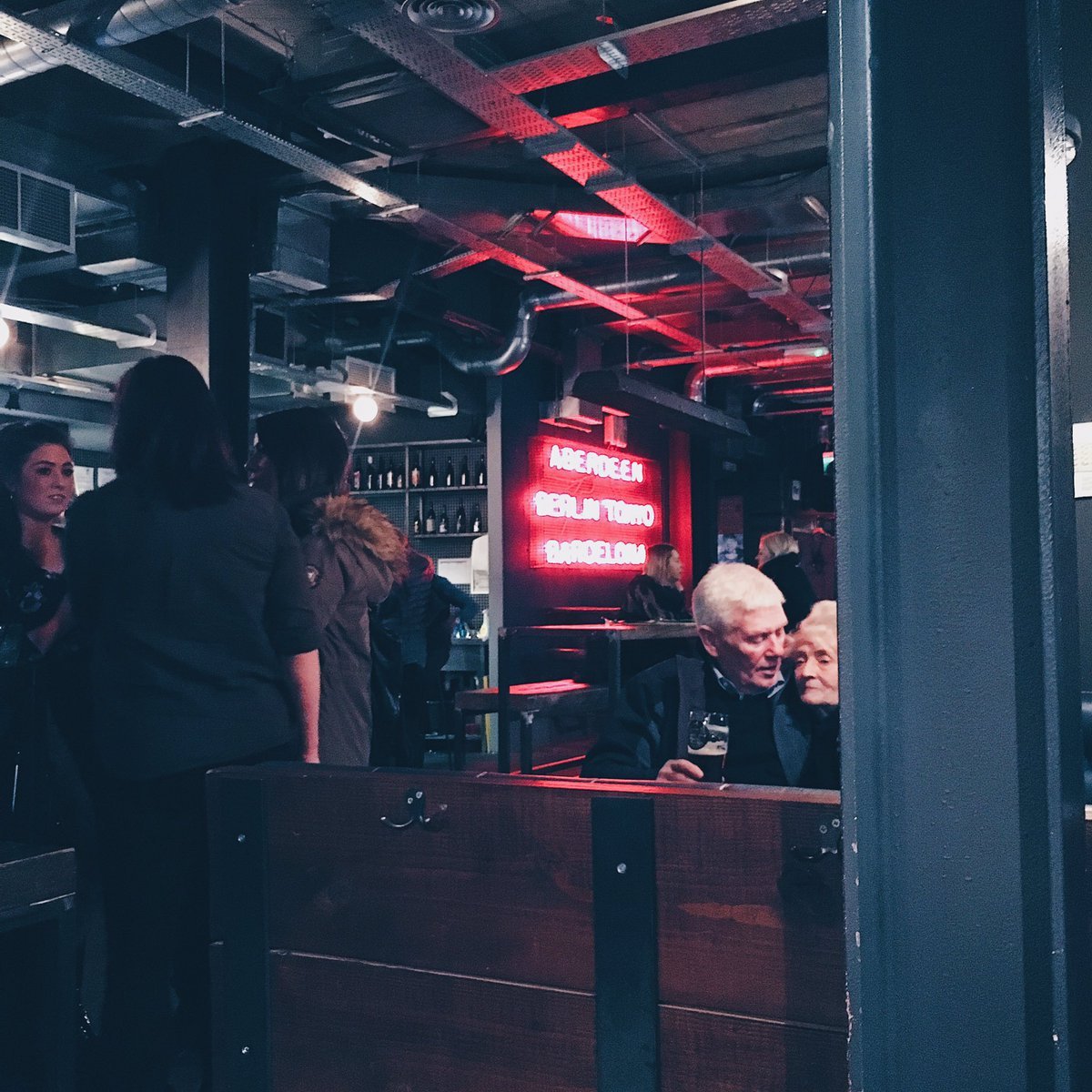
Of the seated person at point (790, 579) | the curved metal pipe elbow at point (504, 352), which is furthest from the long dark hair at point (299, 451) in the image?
the curved metal pipe elbow at point (504, 352)

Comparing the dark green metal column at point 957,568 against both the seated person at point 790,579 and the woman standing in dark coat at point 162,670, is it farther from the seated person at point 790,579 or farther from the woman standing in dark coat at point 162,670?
the seated person at point 790,579

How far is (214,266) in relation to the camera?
206 inches

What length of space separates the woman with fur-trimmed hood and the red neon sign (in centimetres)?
598

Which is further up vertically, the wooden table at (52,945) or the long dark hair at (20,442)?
the long dark hair at (20,442)

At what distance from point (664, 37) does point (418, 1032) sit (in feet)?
10.4

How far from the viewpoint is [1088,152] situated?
334 centimetres

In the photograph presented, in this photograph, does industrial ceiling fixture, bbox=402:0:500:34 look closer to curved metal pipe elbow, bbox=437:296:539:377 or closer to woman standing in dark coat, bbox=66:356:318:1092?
woman standing in dark coat, bbox=66:356:318:1092

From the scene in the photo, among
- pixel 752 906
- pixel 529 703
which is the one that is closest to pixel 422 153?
pixel 529 703

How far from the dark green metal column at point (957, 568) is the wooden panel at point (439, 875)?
0.49 meters

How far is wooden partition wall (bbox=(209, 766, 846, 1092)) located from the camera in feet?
4.74

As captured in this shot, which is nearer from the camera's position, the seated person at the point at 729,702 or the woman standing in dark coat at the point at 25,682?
the woman standing in dark coat at the point at 25,682

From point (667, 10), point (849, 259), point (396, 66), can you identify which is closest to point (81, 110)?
point (396, 66)

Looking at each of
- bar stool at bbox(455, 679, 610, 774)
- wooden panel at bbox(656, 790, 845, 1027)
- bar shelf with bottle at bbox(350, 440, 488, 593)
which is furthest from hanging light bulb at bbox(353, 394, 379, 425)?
wooden panel at bbox(656, 790, 845, 1027)

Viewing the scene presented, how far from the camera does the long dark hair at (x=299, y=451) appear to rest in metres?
2.89
